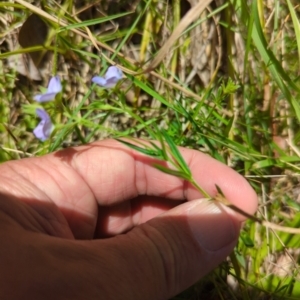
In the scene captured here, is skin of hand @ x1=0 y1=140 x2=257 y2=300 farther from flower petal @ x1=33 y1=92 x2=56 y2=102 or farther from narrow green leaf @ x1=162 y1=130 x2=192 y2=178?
flower petal @ x1=33 y1=92 x2=56 y2=102

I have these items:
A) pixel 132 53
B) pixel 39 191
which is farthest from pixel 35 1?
pixel 39 191

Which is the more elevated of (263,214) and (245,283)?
(263,214)

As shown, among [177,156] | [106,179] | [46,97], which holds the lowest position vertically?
[106,179]

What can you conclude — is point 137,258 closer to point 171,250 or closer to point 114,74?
point 171,250

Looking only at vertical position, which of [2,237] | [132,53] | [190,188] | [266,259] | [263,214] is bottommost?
[266,259]

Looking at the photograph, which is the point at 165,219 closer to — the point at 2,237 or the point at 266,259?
the point at 2,237

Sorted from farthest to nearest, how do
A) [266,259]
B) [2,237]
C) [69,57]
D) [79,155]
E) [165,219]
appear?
[69,57] → [266,259] → [79,155] → [165,219] → [2,237]

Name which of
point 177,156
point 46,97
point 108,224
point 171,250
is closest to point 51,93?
point 46,97

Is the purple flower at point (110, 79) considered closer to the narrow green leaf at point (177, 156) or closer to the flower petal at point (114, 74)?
the flower petal at point (114, 74)
